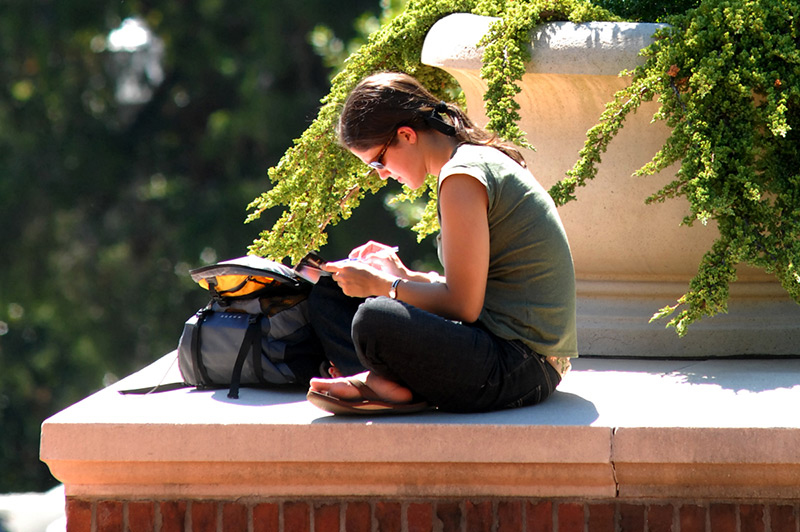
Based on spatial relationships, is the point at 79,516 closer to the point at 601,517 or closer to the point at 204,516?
the point at 204,516

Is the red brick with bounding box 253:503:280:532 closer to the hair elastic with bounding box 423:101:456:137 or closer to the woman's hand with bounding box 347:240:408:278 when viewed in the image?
the woman's hand with bounding box 347:240:408:278

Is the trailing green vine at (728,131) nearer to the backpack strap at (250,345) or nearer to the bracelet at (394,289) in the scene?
the bracelet at (394,289)

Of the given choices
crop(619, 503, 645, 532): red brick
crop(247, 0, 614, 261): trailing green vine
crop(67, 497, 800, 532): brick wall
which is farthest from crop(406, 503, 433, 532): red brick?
crop(247, 0, 614, 261): trailing green vine

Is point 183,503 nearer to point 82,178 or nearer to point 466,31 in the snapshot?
point 466,31

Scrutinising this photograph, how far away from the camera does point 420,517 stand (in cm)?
216

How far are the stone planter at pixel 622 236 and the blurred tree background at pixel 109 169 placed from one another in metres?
6.44

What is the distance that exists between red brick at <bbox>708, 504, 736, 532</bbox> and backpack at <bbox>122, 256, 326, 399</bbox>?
0.99 meters

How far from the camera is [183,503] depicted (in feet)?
7.22

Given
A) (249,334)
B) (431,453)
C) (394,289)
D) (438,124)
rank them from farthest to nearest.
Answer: (249,334) → (438,124) → (394,289) → (431,453)

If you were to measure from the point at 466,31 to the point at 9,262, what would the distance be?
8394 mm

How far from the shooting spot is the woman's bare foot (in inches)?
85.2

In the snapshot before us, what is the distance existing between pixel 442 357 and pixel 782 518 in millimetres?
801

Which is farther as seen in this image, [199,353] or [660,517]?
[199,353]

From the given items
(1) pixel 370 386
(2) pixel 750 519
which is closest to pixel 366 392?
(1) pixel 370 386
